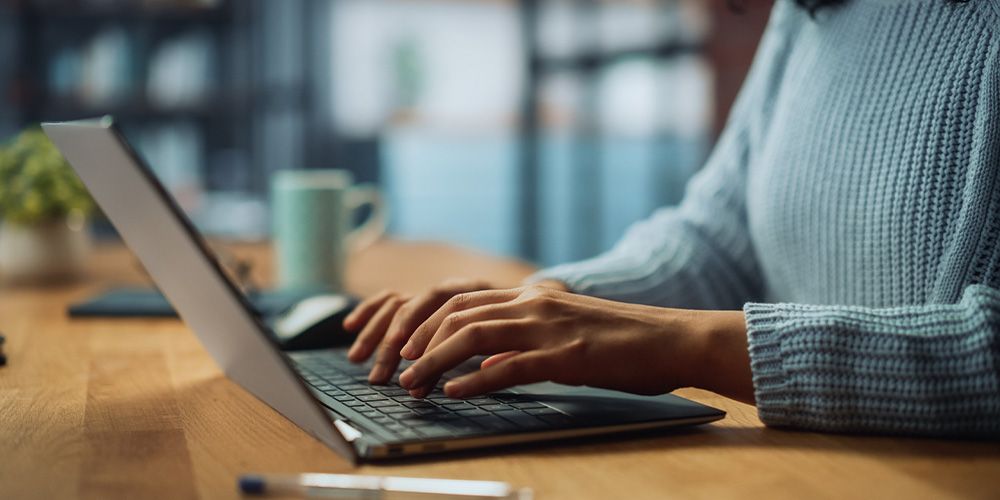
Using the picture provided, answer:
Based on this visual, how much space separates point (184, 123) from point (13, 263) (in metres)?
2.56

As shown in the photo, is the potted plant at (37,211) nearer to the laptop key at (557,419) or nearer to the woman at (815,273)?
the woman at (815,273)

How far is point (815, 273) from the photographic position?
0.99m

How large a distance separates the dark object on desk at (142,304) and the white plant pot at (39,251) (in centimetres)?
22

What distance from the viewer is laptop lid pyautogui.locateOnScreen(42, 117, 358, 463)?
568 millimetres

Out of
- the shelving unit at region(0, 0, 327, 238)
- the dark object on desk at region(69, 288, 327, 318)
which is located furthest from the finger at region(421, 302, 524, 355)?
the shelving unit at region(0, 0, 327, 238)

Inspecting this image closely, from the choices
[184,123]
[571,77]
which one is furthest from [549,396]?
[184,123]

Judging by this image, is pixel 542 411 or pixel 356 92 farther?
pixel 356 92

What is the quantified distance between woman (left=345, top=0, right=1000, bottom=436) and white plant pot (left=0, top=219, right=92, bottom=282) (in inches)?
35.1

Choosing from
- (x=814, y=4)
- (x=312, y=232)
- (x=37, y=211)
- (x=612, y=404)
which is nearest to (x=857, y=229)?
(x=814, y=4)

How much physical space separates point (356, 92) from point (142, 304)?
3.85 metres

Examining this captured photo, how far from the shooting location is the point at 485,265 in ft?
5.73

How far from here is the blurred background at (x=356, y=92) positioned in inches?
134

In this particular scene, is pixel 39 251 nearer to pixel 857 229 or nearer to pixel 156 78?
pixel 857 229

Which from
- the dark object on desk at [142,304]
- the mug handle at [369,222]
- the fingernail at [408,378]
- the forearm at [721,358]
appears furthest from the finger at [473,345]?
the mug handle at [369,222]
